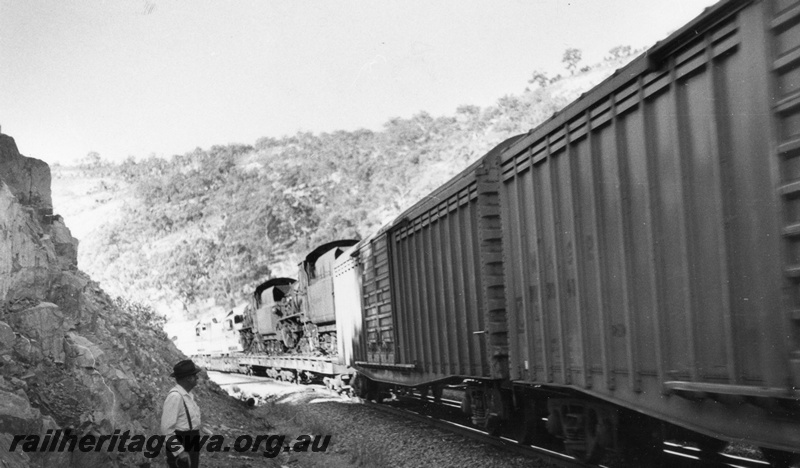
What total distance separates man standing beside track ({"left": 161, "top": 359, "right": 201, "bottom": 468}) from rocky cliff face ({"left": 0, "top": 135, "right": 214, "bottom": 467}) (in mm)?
1074

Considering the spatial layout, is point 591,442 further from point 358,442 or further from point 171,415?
point 358,442

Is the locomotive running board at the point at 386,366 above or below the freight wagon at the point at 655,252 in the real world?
below

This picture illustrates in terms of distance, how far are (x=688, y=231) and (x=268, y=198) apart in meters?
67.5

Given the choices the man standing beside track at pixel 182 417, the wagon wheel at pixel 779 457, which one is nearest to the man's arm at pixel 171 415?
the man standing beside track at pixel 182 417

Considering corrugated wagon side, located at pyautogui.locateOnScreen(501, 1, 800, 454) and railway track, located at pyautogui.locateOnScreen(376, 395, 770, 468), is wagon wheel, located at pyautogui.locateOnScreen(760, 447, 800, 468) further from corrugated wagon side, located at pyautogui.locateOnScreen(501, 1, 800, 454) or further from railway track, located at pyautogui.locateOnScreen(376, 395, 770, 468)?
corrugated wagon side, located at pyautogui.locateOnScreen(501, 1, 800, 454)

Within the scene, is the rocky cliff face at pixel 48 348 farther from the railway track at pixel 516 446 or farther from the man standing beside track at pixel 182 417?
the railway track at pixel 516 446

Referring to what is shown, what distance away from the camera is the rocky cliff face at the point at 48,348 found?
248 inches

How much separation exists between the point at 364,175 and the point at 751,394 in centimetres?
6818

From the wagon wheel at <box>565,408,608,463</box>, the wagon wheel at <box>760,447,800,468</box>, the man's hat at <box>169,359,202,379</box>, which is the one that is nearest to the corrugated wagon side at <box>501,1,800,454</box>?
the wagon wheel at <box>565,408,608,463</box>

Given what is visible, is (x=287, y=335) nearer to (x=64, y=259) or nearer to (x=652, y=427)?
(x=64, y=259)

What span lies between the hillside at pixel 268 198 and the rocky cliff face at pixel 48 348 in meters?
47.0

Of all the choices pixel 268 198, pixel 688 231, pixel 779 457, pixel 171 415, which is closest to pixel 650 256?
pixel 688 231

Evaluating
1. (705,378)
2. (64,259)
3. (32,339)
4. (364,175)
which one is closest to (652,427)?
(705,378)

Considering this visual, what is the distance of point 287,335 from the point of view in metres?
26.5
